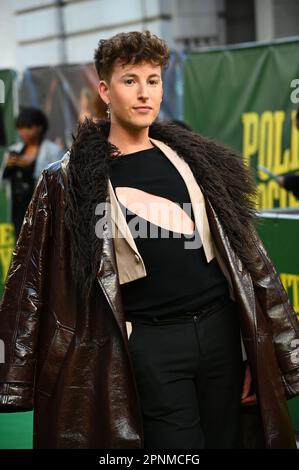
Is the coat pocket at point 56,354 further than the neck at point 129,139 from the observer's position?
No

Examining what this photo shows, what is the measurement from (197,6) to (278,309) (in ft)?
43.8

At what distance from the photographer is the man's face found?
3.53m

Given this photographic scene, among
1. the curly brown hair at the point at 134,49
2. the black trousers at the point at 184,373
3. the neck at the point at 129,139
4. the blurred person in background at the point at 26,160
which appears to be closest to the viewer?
the black trousers at the point at 184,373

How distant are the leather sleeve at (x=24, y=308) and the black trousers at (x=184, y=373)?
40cm

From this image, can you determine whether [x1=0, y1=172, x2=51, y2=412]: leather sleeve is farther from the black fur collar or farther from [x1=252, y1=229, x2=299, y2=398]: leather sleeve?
[x1=252, y1=229, x2=299, y2=398]: leather sleeve

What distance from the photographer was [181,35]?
16.1m

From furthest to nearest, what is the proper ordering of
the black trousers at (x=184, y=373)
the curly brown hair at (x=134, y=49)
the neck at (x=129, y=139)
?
1. the neck at (x=129, y=139)
2. the curly brown hair at (x=134, y=49)
3. the black trousers at (x=184, y=373)

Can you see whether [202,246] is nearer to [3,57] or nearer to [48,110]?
[48,110]

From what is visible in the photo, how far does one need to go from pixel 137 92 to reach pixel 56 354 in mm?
1006

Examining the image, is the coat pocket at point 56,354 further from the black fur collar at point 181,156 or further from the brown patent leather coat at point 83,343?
the black fur collar at point 181,156

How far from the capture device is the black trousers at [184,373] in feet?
11.2

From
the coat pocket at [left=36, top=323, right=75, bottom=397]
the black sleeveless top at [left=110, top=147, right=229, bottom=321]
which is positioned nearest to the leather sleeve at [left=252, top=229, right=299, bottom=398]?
the black sleeveless top at [left=110, top=147, right=229, bottom=321]

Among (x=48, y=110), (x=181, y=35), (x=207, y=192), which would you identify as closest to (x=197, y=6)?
(x=181, y=35)

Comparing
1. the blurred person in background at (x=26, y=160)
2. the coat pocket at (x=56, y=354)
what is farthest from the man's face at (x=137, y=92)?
the blurred person in background at (x=26, y=160)
